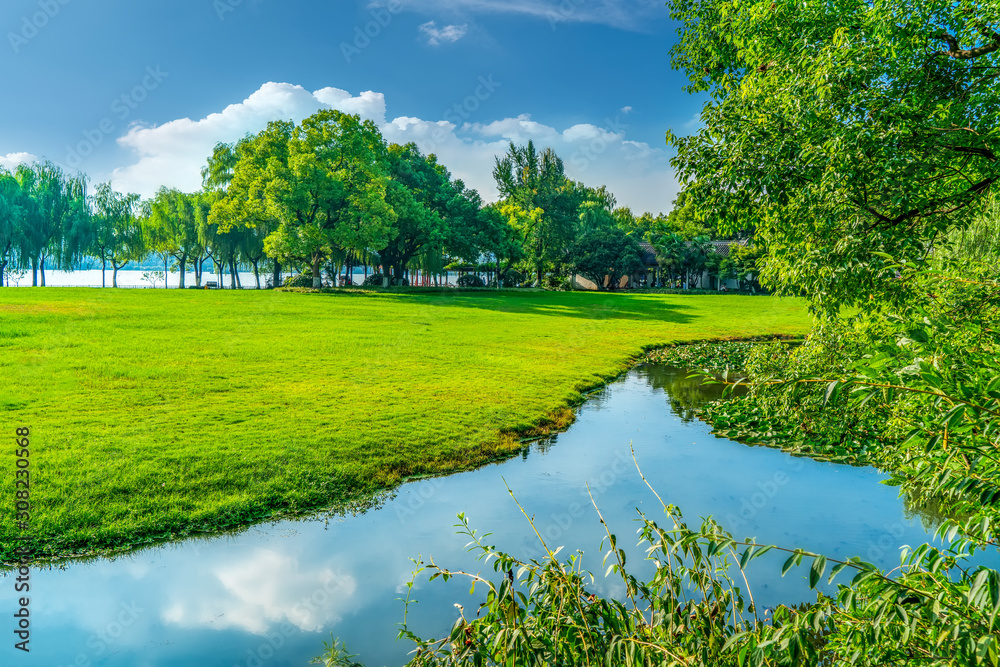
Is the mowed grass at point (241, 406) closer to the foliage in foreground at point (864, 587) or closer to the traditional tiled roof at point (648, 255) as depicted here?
the foliage in foreground at point (864, 587)

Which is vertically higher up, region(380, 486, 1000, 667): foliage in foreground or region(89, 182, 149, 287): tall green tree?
region(89, 182, 149, 287): tall green tree

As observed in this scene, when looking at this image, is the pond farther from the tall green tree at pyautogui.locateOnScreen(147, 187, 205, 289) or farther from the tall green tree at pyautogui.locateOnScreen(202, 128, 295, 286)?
the tall green tree at pyautogui.locateOnScreen(147, 187, 205, 289)

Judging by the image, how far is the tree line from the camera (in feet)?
160

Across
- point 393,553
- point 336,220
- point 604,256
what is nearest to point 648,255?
point 604,256

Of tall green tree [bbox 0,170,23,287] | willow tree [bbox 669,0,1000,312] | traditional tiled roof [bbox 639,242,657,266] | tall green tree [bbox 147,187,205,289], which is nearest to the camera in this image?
willow tree [bbox 669,0,1000,312]

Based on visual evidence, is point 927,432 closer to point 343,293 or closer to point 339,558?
point 339,558

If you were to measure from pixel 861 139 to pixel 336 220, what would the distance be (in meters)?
47.5

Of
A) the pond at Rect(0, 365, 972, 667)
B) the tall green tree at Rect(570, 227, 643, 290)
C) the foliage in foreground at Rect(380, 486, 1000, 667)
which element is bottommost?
the pond at Rect(0, 365, 972, 667)

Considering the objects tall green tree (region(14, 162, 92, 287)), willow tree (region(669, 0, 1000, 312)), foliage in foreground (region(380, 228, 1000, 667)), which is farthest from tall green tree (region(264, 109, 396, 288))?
foliage in foreground (region(380, 228, 1000, 667))

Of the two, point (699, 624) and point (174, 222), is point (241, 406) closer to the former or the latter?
point (699, 624)

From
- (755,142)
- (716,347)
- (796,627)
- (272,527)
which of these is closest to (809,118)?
(755,142)

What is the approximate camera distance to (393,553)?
25.1 feet

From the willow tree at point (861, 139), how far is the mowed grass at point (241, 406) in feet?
22.3

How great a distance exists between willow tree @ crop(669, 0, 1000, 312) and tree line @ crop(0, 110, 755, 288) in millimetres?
29977
